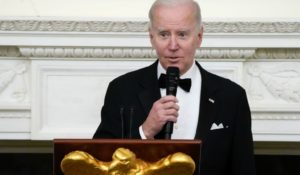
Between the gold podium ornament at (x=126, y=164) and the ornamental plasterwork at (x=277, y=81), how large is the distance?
4.99ft

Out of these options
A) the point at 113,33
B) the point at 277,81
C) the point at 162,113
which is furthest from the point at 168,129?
the point at 277,81

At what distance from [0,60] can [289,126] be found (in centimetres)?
117

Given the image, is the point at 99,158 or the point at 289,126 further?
the point at 289,126

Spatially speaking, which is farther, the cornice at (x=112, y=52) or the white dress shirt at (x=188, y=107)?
the cornice at (x=112, y=52)

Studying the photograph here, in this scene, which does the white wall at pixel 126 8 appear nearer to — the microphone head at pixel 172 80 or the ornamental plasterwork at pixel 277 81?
the ornamental plasterwork at pixel 277 81

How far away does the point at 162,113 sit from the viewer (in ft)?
5.59

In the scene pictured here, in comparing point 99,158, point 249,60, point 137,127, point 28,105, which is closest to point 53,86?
point 28,105

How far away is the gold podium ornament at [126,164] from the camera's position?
4.65 ft

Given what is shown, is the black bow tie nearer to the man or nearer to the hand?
the man

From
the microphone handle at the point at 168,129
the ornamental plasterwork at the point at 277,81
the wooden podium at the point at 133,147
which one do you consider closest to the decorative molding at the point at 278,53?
the ornamental plasterwork at the point at 277,81

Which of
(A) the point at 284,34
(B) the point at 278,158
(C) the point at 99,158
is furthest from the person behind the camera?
(B) the point at 278,158

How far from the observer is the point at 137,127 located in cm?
196

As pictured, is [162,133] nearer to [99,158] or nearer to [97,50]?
[99,158]

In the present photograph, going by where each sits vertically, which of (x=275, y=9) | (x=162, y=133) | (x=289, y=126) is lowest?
(x=289, y=126)
